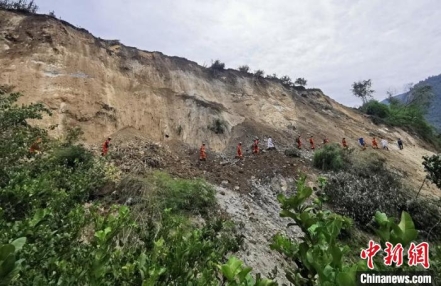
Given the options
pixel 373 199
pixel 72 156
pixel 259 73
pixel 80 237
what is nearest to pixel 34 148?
pixel 72 156

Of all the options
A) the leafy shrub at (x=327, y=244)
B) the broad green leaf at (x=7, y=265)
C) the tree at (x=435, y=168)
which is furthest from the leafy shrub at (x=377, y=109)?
the broad green leaf at (x=7, y=265)

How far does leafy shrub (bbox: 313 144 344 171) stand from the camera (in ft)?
42.4

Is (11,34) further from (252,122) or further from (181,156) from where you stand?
(252,122)

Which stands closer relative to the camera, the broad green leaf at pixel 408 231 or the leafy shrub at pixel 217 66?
the broad green leaf at pixel 408 231

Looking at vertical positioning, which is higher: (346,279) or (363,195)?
(346,279)

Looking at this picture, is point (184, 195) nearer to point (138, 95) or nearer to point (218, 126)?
point (218, 126)

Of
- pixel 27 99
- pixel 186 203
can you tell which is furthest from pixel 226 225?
pixel 27 99

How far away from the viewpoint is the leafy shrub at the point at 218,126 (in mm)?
15633

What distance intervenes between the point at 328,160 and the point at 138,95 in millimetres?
9733

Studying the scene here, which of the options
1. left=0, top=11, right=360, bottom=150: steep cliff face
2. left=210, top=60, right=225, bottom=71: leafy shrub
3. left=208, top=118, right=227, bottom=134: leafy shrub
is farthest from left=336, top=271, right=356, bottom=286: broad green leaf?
left=210, top=60, right=225, bottom=71: leafy shrub

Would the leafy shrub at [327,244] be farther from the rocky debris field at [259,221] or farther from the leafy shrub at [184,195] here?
the leafy shrub at [184,195]

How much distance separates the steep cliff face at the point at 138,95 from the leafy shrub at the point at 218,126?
0.34 feet

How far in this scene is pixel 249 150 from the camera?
14453 mm

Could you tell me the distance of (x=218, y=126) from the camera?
15812 millimetres
